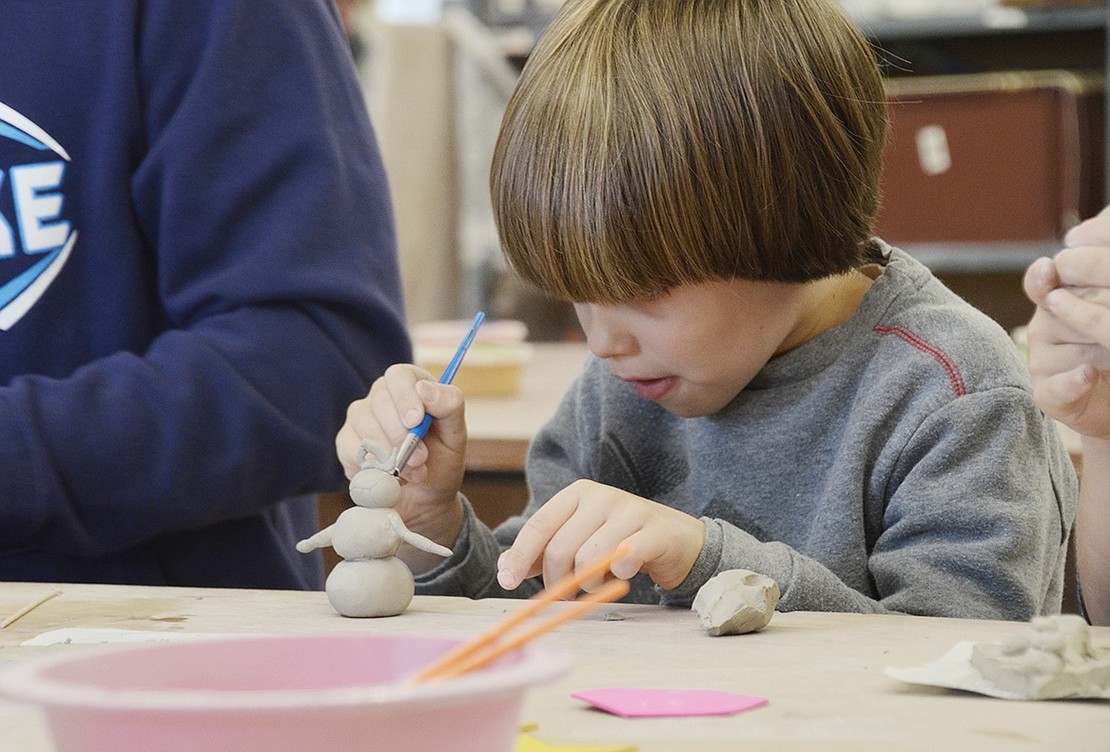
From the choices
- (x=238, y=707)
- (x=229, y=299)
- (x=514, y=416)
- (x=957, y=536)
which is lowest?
(x=514, y=416)

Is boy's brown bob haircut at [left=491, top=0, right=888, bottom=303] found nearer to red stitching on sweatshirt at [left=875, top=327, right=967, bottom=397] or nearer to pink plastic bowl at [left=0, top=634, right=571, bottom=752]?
red stitching on sweatshirt at [left=875, top=327, right=967, bottom=397]

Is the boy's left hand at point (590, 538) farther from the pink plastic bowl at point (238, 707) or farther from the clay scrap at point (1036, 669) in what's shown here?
the pink plastic bowl at point (238, 707)

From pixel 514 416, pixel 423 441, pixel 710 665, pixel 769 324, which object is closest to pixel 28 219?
pixel 423 441

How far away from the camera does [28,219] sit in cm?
107

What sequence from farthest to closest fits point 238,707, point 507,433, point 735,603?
1. point 507,433
2. point 735,603
3. point 238,707

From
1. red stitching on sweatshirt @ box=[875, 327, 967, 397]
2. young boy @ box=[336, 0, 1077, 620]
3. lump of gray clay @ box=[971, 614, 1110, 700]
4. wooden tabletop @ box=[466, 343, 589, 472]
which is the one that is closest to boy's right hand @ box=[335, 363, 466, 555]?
young boy @ box=[336, 0, 1077, 620]

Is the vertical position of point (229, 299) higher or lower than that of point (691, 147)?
lower

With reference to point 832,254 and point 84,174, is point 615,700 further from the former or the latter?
point 84,174

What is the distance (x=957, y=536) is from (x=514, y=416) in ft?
3.00

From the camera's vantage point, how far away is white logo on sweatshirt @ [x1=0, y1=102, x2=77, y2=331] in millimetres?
1061

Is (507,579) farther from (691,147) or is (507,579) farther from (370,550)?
(691,147)

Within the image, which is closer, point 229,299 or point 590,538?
point 590,538

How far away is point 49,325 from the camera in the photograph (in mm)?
1084

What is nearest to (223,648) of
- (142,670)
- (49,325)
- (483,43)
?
(142,670)
